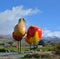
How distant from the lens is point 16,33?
54.3m

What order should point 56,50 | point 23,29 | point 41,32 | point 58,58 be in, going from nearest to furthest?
1. point 58,58
2. point 56,50
3. point 23,29
4. point 41,32

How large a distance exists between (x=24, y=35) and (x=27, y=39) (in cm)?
288

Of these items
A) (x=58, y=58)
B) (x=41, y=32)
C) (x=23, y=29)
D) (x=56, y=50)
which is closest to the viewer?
(x=58, y=58)

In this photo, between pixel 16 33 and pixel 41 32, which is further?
pixel 41 32

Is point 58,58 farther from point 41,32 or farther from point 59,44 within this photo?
point 41,32

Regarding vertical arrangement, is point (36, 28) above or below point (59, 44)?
above

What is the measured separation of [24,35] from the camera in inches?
2181

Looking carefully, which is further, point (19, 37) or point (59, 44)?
point (19, 37)

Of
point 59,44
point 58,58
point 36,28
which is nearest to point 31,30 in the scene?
point 36,28

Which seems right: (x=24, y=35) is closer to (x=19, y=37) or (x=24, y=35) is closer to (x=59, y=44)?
(x=19, y=37)

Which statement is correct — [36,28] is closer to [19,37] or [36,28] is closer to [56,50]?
[19,37]

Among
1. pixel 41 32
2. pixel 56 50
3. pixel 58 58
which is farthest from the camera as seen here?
pixel 41 32

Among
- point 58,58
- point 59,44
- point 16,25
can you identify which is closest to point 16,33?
point 16,25

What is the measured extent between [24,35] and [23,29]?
5.70 feet
